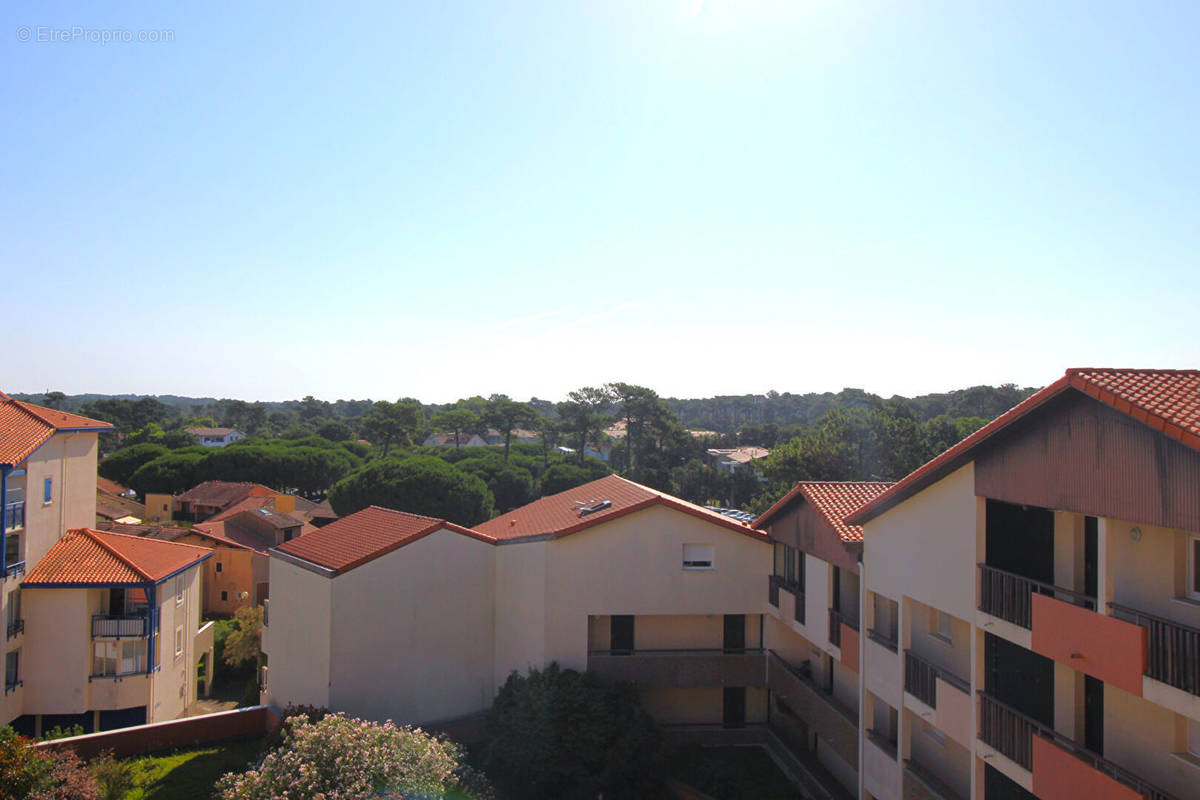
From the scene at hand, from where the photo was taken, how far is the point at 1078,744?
10.3 m

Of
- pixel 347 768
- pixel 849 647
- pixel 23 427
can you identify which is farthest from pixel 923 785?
pixel 23 427

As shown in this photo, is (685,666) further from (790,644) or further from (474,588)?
(474,588)

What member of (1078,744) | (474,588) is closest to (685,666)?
(474,588)

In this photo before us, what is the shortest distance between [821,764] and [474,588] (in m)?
10.8

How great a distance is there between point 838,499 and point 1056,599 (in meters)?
8.35

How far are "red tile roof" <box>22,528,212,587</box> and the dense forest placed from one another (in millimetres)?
28818

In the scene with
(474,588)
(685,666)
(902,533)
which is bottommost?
(685,666)

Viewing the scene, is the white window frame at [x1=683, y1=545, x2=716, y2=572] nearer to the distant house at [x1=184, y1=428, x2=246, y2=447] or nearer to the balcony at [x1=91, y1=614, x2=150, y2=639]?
the balcony at [x1=91, y1=614, x2=150, y2=639]

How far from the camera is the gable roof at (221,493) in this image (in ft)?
216

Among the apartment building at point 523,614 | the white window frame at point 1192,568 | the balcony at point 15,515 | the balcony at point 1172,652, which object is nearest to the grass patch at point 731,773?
the apartment building at point 523,614

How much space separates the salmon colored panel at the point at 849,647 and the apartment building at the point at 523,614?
514cm

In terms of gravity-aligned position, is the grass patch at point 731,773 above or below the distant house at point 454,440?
below

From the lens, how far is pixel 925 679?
13.8 m

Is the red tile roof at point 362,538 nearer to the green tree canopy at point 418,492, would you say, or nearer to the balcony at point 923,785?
the balcony at point 923,785
